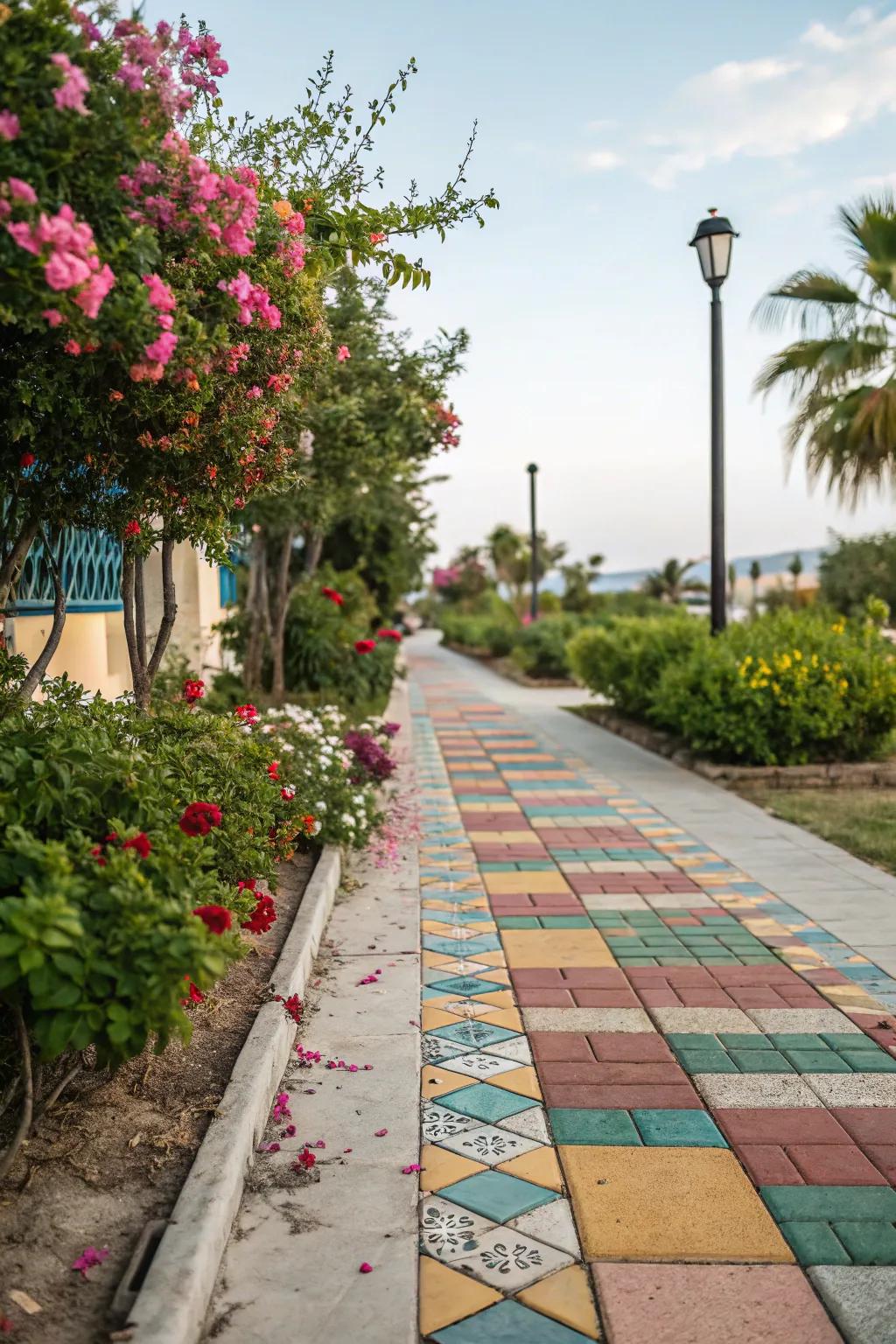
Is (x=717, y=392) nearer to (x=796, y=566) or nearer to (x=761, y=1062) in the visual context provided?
(x=761, y=1062)

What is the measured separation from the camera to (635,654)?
12.3 m

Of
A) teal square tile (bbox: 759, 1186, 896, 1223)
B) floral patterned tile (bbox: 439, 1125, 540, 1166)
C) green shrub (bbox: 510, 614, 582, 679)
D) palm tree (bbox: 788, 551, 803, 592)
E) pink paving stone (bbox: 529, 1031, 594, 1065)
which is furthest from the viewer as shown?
palm tree (bbox: 788, 551, 803, 592)

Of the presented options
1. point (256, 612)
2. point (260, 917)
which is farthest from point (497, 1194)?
point (256, 612)

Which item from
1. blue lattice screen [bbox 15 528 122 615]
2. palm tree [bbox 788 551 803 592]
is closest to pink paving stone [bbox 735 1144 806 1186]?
blue lattice screen [bbox 15 528 122 615]

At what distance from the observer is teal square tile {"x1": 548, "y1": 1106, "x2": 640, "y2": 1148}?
316 cm

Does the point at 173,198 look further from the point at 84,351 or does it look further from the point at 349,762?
the point at 349,762

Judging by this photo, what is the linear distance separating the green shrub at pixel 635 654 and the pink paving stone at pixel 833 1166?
24.6 ft

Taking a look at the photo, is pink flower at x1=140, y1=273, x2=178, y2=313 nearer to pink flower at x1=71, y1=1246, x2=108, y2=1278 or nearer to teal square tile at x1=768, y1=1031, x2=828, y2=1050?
pink flower at x1=71, y1=1246, x2=108, y2=1278

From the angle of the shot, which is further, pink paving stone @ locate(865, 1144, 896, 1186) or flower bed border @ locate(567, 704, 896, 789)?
flower bed border @ locate(567, 704, 896, 789)

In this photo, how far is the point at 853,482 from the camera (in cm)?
1159

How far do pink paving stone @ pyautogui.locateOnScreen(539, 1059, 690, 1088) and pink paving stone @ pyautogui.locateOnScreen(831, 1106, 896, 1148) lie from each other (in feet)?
1.62

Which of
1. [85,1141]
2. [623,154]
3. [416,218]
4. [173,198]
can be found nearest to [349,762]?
[416,218]

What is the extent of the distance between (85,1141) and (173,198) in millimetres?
2459

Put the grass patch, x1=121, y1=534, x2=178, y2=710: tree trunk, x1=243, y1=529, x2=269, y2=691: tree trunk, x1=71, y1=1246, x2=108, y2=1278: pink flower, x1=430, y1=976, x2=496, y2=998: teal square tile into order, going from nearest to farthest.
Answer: x1=71, y1=1246, x2=108, y2=1278: pink flower, x1=430, y1=976, x2=496, y2=998: teal square tile, x1=121, y1=534, x2=178, y2=710: tree trunk, the grass patch, x1=243, y1=529, x2=269, y2=691: tree trunk
